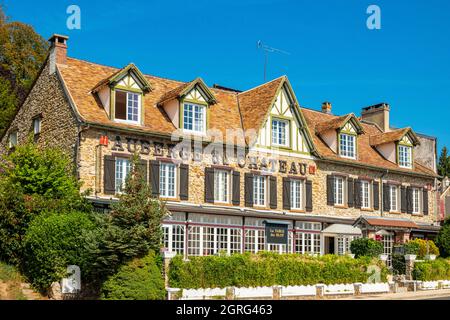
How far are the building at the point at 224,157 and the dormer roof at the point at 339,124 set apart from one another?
77mm

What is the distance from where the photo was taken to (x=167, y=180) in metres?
30.8

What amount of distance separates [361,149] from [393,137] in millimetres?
2248

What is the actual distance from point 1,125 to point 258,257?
21.1 metres

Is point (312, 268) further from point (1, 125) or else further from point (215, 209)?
point (1, 125)

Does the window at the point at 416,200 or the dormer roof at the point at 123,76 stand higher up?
the dormer roof at the point at 123,76

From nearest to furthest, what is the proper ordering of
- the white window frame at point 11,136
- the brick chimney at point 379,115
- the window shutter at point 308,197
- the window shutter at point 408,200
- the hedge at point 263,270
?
1. the hedge at point 263,270
2. the white window frame at point 11,136
3. the window shutter at point 308,197
4. the window shutter at point 408,200
5. the brick chimney at point 379,115

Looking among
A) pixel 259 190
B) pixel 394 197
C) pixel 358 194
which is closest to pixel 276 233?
pixel 259 190

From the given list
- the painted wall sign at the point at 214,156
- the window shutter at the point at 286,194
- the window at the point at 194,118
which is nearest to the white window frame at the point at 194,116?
the window at the point at 194,118

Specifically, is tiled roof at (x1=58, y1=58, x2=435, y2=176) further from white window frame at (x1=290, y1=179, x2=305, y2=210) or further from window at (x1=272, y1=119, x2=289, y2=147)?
white window frame at (x1=290, y1=179, x2=305, y2=210)

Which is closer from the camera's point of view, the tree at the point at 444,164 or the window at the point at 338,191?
the window at the point at 338,191

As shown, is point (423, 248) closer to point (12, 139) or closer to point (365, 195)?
point (365, 195)

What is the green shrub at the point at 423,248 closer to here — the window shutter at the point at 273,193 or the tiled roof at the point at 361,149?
the tiled roof at the point at 361,149

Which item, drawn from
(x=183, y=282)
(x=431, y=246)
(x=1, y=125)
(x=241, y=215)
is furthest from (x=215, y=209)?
(x=1, y=125)

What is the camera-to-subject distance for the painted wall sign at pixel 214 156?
97.7 feet
